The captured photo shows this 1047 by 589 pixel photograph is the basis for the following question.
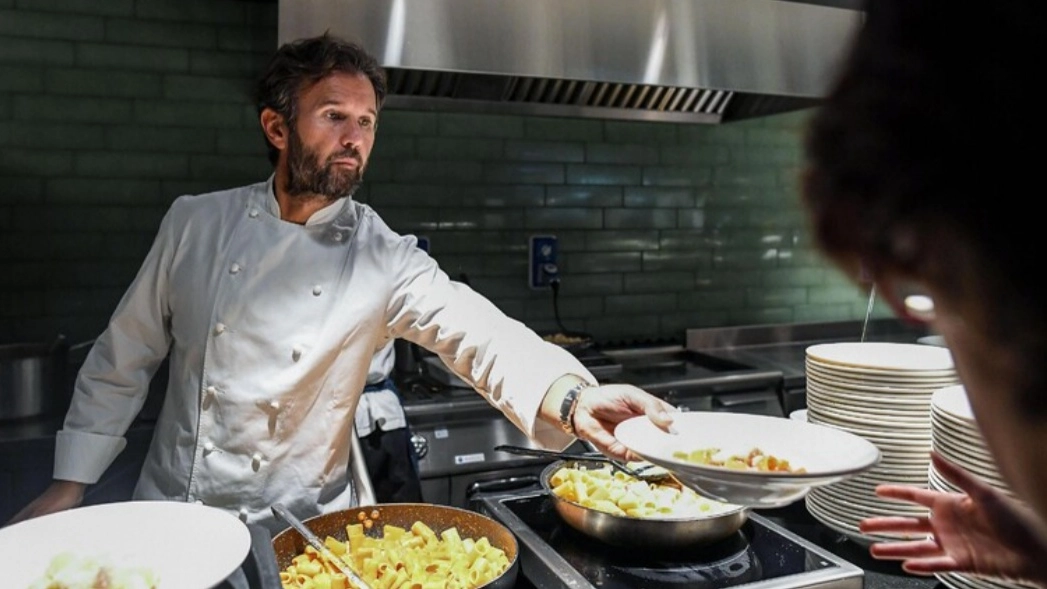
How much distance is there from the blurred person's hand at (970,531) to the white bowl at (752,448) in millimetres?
91

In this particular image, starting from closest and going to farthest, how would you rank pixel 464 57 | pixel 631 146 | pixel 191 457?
1. pixel 191 457
2. pixel 464 57
3. pixel 631 146

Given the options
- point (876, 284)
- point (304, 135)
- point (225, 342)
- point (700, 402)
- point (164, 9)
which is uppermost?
point (164, 9)

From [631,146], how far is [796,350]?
4.53 feet

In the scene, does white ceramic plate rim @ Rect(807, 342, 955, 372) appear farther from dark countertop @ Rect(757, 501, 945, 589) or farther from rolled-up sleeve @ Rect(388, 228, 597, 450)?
rolled-up sleeve @ Rect(388, 228, 597, 450)

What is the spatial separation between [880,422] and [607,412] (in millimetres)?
493

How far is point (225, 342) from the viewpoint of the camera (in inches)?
72.4

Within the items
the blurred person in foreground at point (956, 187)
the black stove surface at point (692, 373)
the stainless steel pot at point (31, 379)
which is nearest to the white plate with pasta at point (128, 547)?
the blurred person in foreground at point (956, 187)

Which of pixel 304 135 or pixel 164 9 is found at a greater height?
pixel 164 9

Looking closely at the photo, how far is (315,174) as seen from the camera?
1.91m

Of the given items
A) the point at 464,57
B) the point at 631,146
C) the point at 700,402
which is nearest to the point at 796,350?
the point at 700,402

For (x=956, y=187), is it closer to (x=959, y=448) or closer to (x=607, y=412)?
(x=959, y=448)

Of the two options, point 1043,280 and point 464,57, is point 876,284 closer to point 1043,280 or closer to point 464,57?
point 1043,280

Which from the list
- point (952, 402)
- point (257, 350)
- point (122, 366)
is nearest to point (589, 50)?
point (257, 350)

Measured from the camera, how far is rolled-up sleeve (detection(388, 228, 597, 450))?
167 cm
